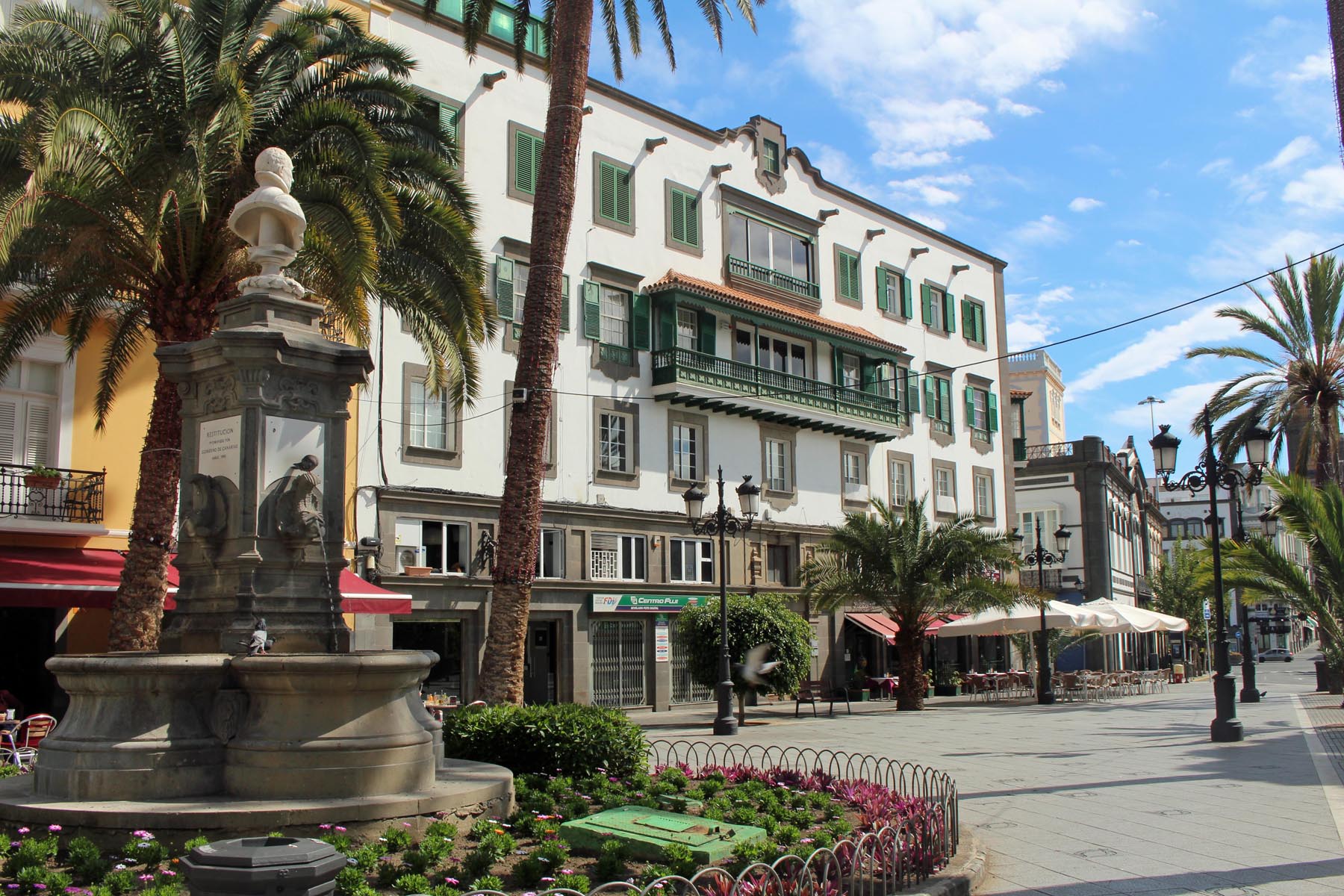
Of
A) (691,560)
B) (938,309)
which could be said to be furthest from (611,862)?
(938,309)

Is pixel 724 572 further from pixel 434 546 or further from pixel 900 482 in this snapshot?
pixel 900 482

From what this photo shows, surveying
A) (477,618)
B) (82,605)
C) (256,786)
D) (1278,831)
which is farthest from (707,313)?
(256,786)

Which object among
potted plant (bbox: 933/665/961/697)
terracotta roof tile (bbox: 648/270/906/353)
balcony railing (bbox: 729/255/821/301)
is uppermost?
balcony railing (bbox: 729/255/821/301)

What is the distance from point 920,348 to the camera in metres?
42.4

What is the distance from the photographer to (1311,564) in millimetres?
26312

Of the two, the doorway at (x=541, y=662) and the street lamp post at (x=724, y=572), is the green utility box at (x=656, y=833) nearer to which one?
the street lamp post at (x=724, y=572)

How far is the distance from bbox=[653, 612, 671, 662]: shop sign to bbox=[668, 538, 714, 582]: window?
133cm

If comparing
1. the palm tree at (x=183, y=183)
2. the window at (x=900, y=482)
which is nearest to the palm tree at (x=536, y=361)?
the palm tree at (x=183, y=183)

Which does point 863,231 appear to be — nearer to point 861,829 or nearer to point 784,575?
point 784,575

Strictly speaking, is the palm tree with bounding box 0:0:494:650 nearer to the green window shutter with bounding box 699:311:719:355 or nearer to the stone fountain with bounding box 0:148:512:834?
the stone fountain with bounding box 0:148:512:834

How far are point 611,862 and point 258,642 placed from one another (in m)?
3.18

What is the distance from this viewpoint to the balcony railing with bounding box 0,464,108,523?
19.1 meters

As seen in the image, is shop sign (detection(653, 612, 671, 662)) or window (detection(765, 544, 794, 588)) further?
window (detection(765, 544, 794, 588))

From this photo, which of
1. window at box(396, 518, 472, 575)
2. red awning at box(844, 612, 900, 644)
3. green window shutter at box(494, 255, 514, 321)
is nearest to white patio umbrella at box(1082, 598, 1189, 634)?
red awning at box(844, 612, 900, 644)
